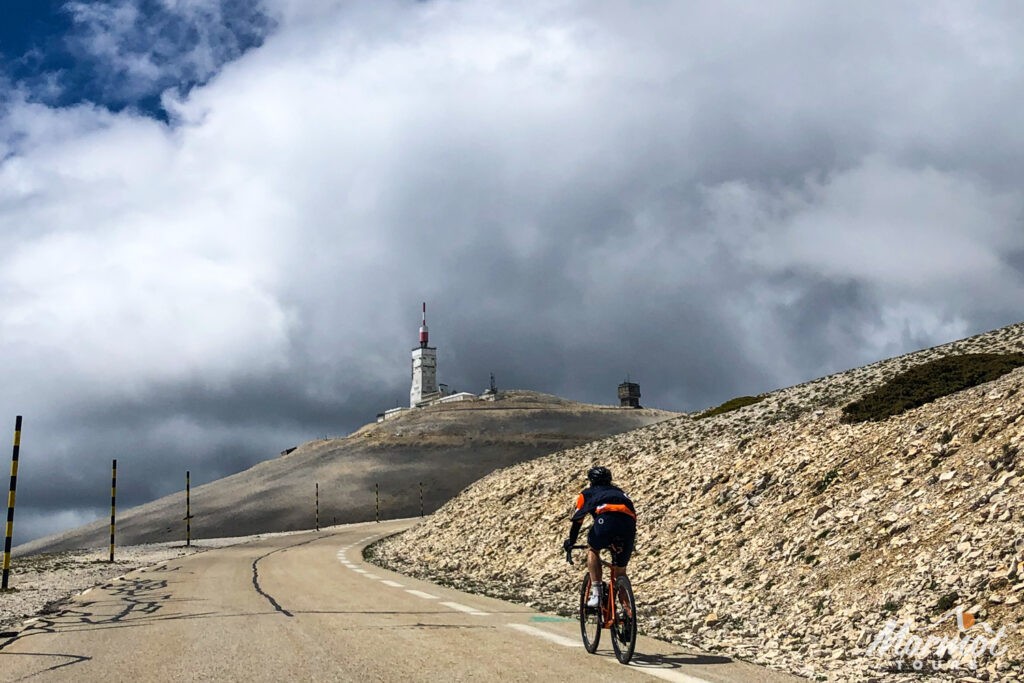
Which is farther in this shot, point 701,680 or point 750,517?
point 750,517

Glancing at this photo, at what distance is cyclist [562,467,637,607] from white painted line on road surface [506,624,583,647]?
3.00ft

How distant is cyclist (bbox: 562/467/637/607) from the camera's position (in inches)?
323

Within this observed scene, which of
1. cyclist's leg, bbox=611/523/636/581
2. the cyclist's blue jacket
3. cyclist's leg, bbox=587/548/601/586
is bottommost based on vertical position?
cyclist's leg, bbox=587/548/601/586

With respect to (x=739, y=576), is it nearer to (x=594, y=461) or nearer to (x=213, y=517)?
(x=594, y=461)

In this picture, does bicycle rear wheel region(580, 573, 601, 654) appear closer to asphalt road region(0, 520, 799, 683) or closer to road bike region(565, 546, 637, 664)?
road bike region(565, 546, 637, 664)

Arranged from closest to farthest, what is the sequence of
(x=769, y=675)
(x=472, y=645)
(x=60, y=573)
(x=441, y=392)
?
(x=769, y=675) → (x=472, y=645) → (x=60, y=573) → (x=441, y=392)

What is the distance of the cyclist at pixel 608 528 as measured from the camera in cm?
820

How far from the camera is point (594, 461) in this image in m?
27.5

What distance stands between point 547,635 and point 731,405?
23.3 metres

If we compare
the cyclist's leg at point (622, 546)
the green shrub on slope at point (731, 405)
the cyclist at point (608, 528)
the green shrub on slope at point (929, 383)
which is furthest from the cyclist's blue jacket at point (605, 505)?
the green shrub on slope at point (731, 405)

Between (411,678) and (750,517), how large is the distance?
387 inches

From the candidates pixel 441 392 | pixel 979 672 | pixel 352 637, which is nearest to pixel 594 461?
pixel 352 637

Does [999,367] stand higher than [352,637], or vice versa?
[999,367]

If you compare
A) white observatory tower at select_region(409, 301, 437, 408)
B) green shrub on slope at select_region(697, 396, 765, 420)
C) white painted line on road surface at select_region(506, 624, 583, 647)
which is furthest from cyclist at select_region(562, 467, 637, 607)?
white observatory tower at select_region(409, 301, 437, 408)
